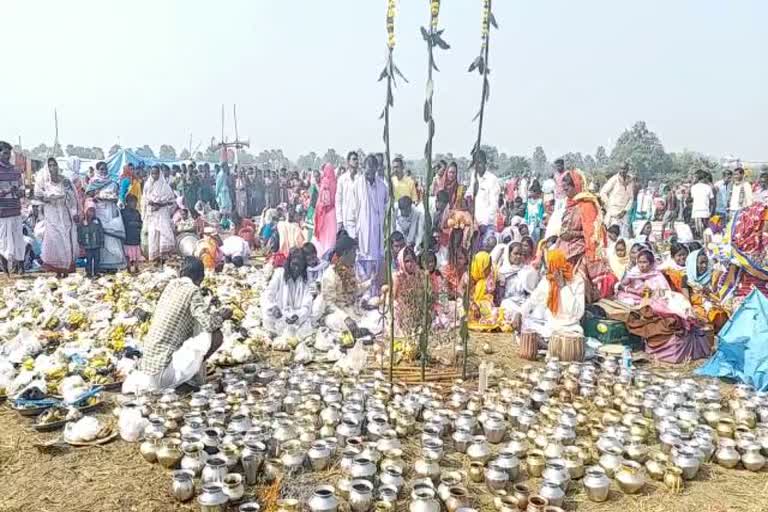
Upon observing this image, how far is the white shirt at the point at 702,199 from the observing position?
48.3 ft

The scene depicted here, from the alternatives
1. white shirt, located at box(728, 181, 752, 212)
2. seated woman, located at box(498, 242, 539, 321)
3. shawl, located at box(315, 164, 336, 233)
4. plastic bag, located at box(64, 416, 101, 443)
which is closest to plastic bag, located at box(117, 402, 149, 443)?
plastic bag, located at box(64, 416, 101, 443)

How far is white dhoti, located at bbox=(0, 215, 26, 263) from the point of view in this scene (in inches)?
420

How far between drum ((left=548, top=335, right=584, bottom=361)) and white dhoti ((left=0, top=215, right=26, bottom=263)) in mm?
8798

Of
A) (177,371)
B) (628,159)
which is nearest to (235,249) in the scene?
(177,371)

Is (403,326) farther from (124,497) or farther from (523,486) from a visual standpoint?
(124,497)

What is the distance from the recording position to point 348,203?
32.9 feet

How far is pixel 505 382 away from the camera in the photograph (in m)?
6.04

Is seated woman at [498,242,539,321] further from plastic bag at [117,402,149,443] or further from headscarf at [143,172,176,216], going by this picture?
headscarf at [143,172,176,216]

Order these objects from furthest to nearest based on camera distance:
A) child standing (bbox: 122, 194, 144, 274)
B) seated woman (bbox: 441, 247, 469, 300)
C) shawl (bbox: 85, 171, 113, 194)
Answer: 1. child standing (bbox: 122, 194, 144, 274)
2. shawl (bbox: 85, 171, 113, 194)
3. seated woman (bbox: 441, 247, 469, 300)

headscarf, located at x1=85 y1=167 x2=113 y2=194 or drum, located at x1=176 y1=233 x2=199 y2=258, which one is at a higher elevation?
headscarf, located at x1=85 y1=167 x2=113 y2=194

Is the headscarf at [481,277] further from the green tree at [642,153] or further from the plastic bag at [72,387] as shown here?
the green tree at [642,153]

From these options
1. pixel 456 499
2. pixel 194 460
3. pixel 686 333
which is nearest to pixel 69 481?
pixel 194 460

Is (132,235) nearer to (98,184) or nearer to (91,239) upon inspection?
(91,239)

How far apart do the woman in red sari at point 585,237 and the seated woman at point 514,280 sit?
61 centimetres
